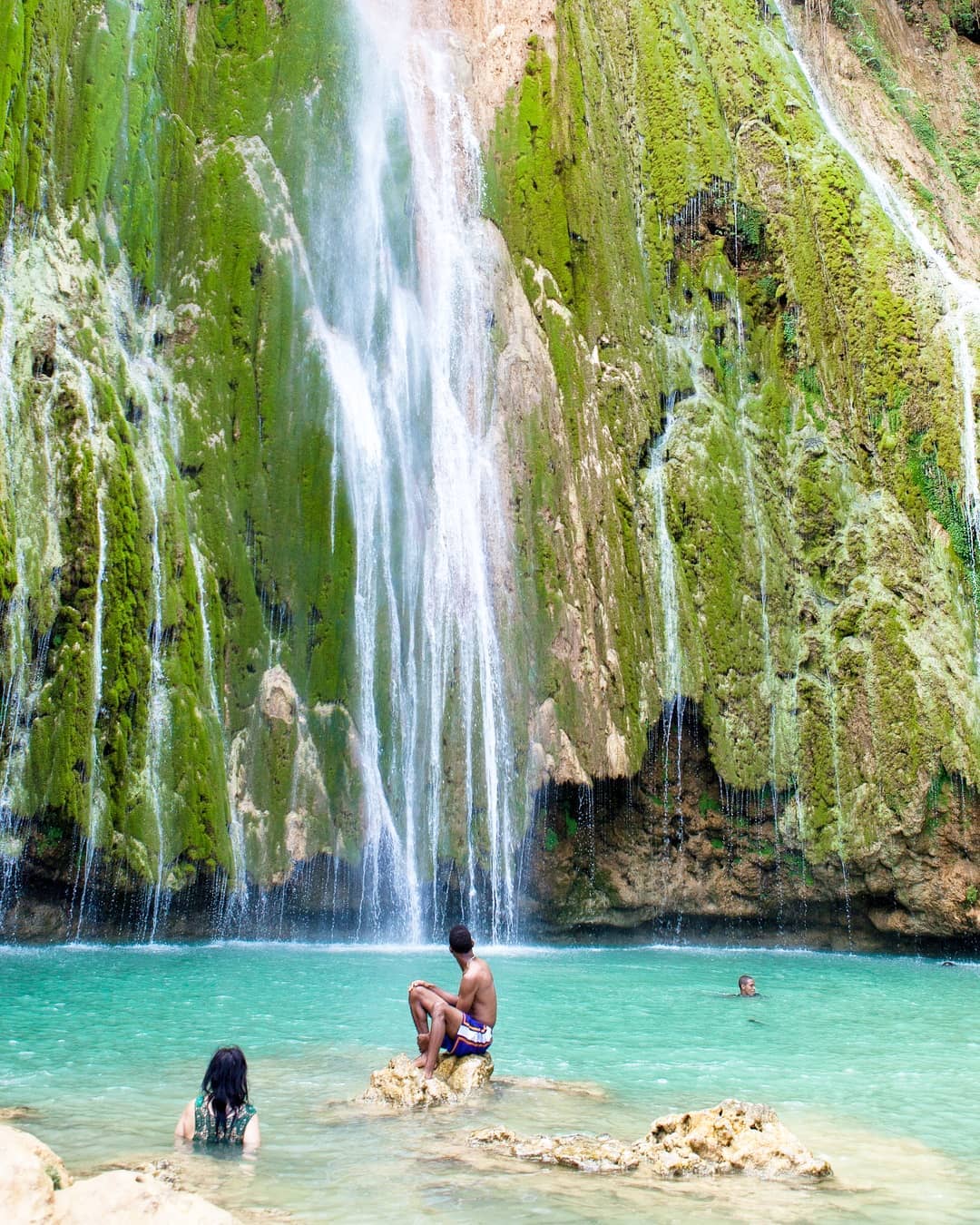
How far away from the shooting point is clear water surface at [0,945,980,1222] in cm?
657

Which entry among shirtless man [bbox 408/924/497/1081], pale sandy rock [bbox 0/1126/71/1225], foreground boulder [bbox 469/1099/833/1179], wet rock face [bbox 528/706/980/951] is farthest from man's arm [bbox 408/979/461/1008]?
wet rock face [bbox 528/706/980/951]

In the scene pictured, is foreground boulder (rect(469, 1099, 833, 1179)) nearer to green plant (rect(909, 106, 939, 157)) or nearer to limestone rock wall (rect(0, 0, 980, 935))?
limestone rock wall (rect(0, 0, 980, 935))

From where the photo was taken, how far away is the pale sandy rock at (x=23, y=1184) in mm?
4488

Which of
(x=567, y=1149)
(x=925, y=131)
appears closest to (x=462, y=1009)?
(x=567, y=1149)

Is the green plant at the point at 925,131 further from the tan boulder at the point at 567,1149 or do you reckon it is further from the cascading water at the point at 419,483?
the tan boulder at the point at 567,1149

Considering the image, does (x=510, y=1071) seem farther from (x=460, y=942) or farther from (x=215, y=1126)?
(x=215, y=1126)

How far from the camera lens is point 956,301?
2405 centimetres

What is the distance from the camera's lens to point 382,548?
68.0 feet

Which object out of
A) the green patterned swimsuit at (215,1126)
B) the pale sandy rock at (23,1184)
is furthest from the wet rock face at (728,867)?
the pale sandy rock at (23,1184)

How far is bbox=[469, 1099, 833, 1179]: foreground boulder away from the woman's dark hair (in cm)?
143

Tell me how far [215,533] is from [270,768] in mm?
3921

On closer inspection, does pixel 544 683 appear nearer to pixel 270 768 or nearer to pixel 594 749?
pixel 594 749

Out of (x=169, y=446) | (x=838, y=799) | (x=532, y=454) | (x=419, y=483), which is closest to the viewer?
(x=169, y=446)

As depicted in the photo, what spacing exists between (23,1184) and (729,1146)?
4.19 m
